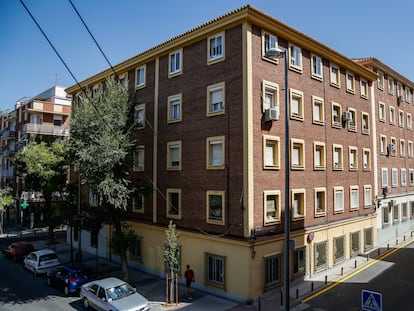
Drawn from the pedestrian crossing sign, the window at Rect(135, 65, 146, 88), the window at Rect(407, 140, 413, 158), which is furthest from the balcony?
the window at Rect(407, 140, 413, 158)

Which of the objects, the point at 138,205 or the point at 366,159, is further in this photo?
the point at 366,159

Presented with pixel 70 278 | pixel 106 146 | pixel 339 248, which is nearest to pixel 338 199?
pixel 339 248

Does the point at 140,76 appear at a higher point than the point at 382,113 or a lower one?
higher

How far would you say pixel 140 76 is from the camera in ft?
74.6

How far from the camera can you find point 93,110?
57.5ft

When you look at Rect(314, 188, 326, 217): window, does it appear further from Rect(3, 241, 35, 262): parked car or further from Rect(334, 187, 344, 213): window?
Rect(3, 241, 35, 262): parked car

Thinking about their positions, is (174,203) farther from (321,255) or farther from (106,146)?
(321,255)

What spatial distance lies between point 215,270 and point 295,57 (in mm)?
13116

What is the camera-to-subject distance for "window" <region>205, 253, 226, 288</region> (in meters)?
16.0

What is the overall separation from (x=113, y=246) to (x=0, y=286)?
6.91 meters

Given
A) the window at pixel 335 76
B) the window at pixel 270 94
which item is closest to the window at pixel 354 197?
the window at pixel 335 76

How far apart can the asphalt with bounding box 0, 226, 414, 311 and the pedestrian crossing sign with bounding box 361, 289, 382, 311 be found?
19.6 ft

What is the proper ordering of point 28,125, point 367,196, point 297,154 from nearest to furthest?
point 297,154, point 367,196, point 28,125

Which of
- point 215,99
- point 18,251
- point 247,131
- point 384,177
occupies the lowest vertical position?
point 18,251
